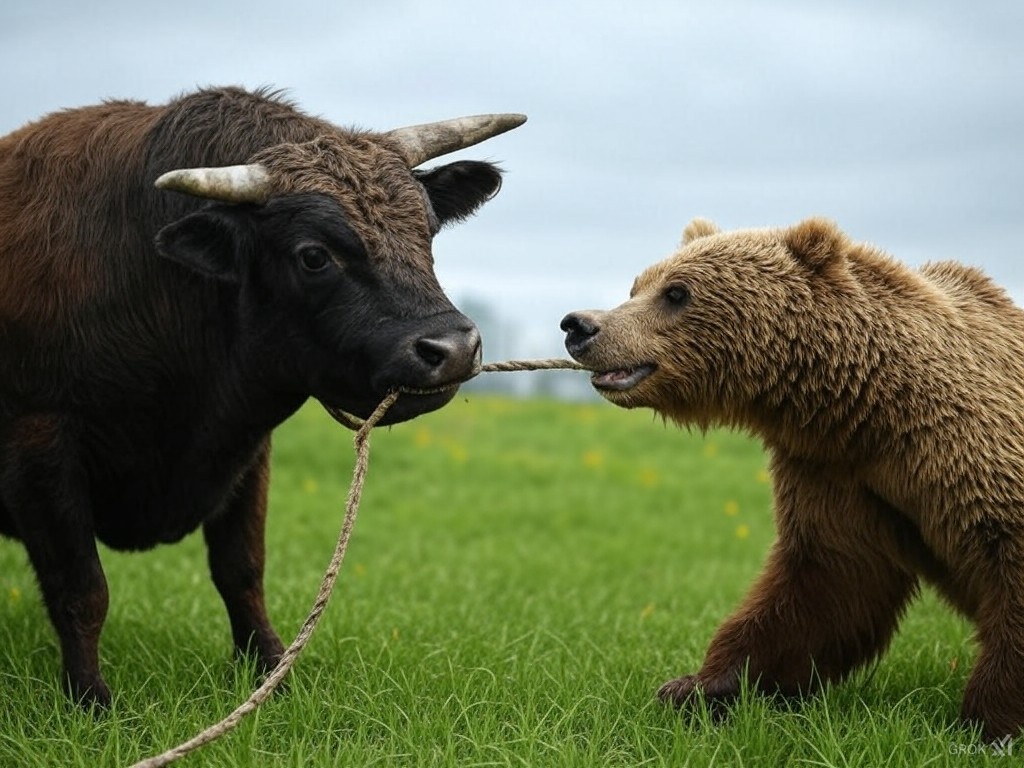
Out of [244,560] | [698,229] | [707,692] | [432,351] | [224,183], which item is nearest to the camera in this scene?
[432,351]

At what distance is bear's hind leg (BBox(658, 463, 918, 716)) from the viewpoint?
5250 millimetres

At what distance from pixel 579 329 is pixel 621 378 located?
0.26m

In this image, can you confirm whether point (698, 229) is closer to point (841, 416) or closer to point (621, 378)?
point (621, 378)

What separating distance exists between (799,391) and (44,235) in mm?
3212

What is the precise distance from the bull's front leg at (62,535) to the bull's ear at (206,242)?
92 cm

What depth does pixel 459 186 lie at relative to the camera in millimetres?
5805

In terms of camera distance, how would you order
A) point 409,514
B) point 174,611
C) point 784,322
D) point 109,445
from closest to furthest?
point 784,322 → point 109,445 → point 174,611 → point 409,514

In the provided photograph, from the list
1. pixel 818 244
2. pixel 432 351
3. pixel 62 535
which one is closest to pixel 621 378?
pixel 432 351

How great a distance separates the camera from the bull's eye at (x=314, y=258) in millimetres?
4973

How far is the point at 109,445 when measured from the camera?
17.7 ft

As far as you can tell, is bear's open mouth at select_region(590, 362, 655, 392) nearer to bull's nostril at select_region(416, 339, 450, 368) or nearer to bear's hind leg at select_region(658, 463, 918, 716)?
bull's nostril at select_region(416, 339, 450, 368)

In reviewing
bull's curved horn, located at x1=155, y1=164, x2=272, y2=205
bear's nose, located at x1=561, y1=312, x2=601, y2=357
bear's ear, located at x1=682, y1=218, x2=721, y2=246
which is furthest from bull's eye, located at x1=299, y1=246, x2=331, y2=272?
bear's ear, located at x1=682, y1=218, x2=721, y2=246

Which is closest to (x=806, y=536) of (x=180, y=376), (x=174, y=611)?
(x=180, y=376)

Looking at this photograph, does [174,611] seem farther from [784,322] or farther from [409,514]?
[409,514]
